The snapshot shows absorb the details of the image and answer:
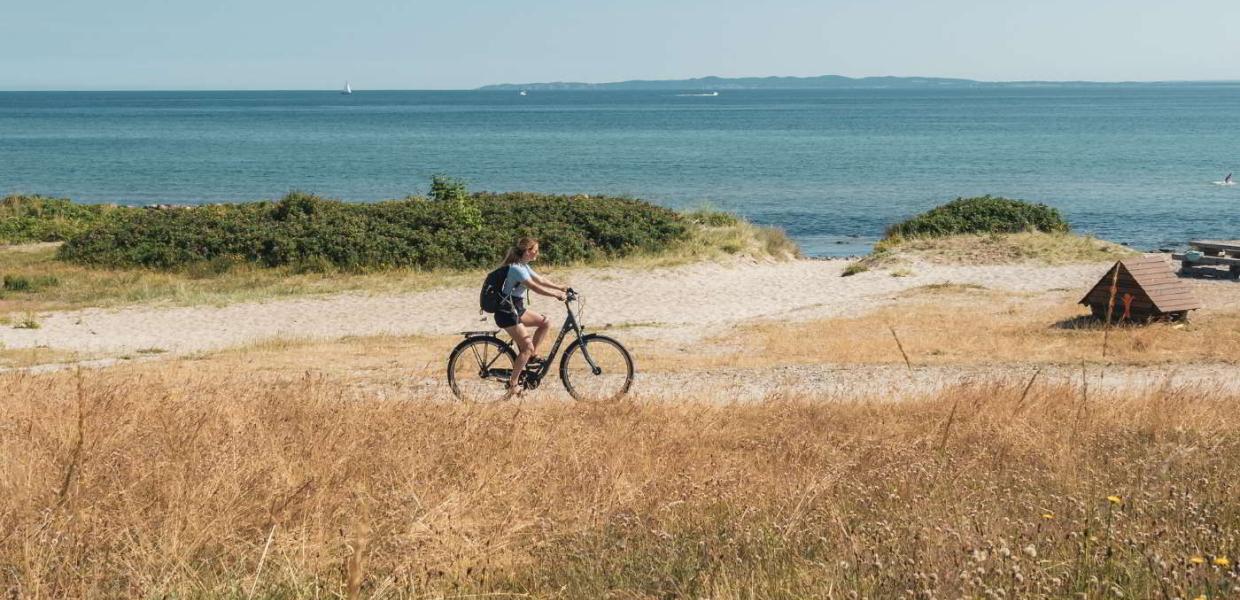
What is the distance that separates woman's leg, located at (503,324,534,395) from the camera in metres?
10.8

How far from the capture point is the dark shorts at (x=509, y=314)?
10727mm

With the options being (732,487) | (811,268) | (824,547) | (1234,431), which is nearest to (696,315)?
(811,268)

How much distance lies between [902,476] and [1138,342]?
412 inches

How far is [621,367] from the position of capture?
11.6 m

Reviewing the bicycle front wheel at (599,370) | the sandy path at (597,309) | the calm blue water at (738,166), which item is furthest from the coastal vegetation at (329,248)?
the bicycle front wheel at (599,370)

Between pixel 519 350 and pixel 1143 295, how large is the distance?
9.93 meters

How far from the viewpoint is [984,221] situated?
100ft

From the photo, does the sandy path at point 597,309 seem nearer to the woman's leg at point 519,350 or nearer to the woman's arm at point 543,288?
the woman's leg at point 519,350

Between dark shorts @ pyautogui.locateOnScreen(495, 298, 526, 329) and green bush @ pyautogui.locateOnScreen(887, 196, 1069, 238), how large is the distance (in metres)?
21.1

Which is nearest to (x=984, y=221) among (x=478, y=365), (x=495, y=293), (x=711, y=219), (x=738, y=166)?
(x=711, y=219)

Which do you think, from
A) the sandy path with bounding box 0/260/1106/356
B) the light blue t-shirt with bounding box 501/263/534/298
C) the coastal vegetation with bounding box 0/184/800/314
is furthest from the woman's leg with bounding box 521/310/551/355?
the coastal vegetation with bounding box 0/184/800/314

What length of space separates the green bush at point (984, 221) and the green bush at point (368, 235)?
6.55m

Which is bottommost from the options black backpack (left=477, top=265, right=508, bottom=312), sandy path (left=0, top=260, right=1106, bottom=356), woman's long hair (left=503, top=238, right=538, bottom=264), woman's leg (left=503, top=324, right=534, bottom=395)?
Answer: sandy path (left=0, top=260, right=1106, bottom=356)

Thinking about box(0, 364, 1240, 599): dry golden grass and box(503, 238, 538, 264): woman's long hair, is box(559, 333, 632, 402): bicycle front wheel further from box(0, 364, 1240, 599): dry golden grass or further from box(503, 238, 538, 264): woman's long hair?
box(0, 364, 1240, 599): dry golden grass
